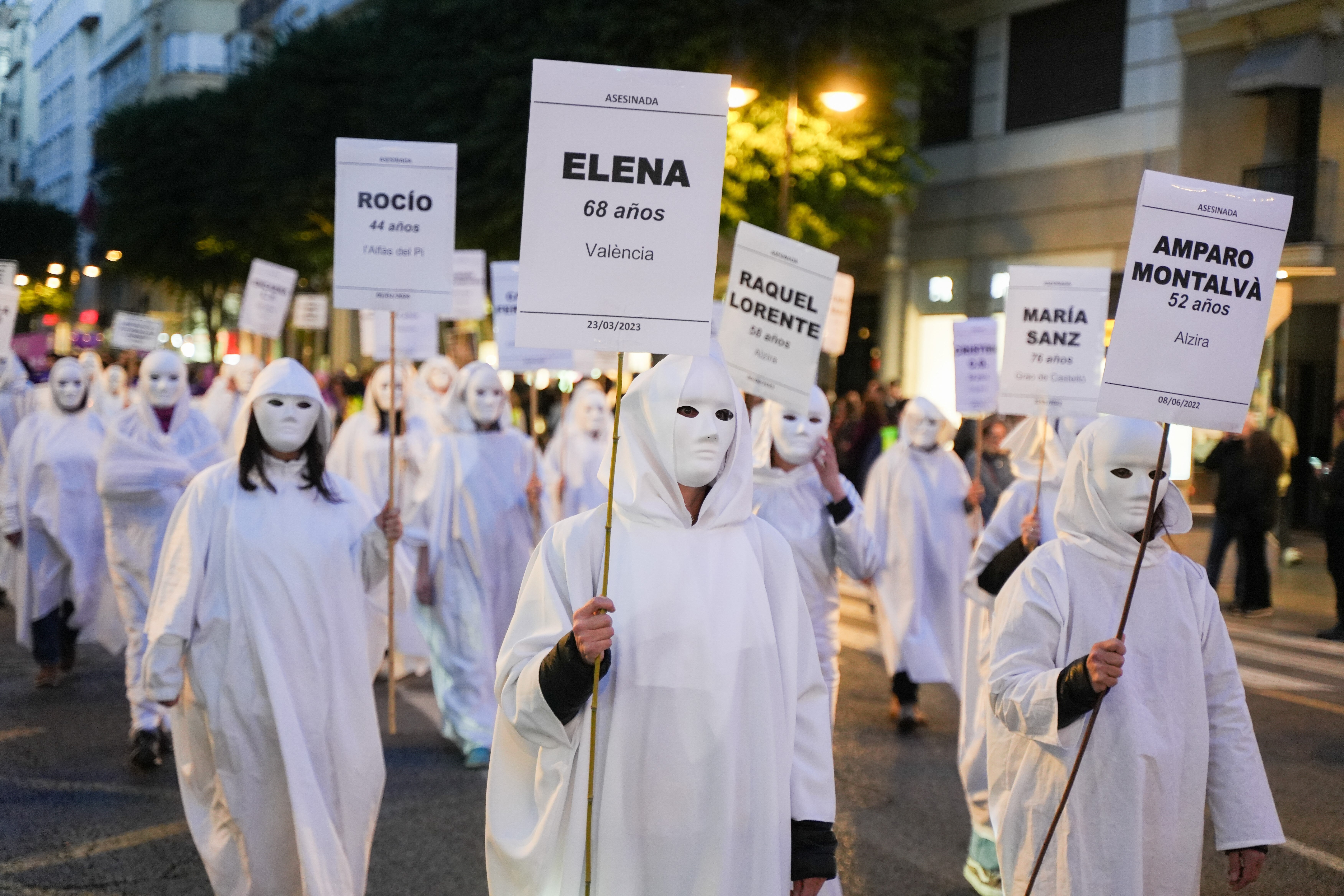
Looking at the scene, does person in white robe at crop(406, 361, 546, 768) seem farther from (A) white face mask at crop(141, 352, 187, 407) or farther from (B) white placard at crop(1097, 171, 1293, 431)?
(B) white placard at crop(1097, 171, 1293, 431)

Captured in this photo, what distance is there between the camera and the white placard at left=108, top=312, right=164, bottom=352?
1838 cm

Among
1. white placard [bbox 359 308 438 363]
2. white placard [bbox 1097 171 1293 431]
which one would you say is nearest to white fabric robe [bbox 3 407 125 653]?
white placard [bbox 359 308 438 363]

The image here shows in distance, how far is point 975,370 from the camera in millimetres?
10383

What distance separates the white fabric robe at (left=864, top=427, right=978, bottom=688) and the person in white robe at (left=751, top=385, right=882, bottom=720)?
2.14 meters

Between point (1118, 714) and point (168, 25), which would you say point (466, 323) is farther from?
point (168, 25)

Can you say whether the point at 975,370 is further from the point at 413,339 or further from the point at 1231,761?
the point at 1231,761

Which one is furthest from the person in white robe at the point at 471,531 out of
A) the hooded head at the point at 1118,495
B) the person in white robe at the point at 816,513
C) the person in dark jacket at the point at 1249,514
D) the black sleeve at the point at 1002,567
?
the person in dark jacket at the point at 1249,514

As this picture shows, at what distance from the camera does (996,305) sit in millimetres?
22859

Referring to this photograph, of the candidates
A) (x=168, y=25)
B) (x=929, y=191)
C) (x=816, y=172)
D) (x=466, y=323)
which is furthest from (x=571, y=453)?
(x=168, y=25)

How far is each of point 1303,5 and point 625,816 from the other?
18075mm

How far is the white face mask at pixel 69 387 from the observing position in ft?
32.2

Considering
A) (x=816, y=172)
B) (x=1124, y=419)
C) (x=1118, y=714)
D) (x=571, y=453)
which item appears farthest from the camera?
(x=816, y=172)

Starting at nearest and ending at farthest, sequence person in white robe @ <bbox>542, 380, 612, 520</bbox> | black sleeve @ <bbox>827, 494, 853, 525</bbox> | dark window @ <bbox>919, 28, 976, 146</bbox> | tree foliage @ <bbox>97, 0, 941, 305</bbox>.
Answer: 1. black sleeve @ <bbox>827, 494, 853, 525</bbox>
2. person in white robe @ <bbox>542, 380, 612, 520</bbox>
3. tree foliage @ <bbox>97, 0, 941, 305</bbox>
4. dark window @ <bbox>919, 28, 976, 146</bbox>

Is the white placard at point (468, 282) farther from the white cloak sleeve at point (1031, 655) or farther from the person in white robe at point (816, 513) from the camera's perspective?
the white cloak sleeve at point (1031, 655)
